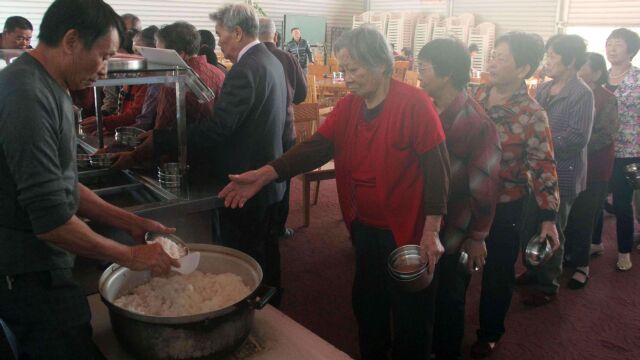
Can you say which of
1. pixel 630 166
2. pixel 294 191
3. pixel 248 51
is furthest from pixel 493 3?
pixel 248 51

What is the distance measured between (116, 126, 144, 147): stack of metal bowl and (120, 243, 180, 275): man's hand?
138 cm

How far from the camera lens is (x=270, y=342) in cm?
137

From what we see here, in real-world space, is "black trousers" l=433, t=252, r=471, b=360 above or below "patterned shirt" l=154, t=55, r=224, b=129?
below

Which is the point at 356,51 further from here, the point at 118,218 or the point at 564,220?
the point at 564,220

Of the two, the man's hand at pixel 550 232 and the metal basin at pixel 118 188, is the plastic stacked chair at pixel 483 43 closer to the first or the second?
the man's hand at pixel 550 232

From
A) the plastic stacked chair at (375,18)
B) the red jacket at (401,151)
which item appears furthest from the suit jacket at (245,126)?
the plastic stacked chair at (375,18)

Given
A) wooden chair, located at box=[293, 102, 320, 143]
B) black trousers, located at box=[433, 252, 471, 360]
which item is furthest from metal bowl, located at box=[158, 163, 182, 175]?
wooden chair, located at box=[293, 102, 320, 143]

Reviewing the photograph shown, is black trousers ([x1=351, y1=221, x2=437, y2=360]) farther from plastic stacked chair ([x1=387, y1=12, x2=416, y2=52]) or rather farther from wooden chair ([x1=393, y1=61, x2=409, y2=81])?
plastic stacked chair ([x1=387, y1=12, x2=416, y2=52])

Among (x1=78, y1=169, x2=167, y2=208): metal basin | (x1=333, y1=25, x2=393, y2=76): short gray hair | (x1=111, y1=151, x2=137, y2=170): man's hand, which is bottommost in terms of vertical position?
(x1=78, y1=169, x2=167, y2=208): metal basin

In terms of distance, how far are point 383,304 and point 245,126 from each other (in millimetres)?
988

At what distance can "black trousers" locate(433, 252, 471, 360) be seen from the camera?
2142 mm

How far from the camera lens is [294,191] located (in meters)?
5.35

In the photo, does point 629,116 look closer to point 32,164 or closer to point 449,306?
point 449,306

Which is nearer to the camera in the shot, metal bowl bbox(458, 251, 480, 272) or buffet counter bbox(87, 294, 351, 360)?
buffet counter bbox(87, 294, 351, 360)
